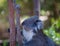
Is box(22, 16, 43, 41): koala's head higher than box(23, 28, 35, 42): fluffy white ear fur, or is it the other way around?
box(22, 16, 43, 41): koala's head

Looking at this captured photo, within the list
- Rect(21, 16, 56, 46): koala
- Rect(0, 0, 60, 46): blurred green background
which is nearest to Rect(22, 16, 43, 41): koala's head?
Rect(21, 16, 56, 46): koala

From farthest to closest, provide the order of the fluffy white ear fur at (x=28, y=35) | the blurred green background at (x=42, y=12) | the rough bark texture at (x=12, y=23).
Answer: the blurred green background at (x=42, y=12) < the fluffy white ear fur at (x=28, y=35) < the rough bark texture at (x=12, y=23)

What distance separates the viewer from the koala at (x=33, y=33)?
2.98 feet

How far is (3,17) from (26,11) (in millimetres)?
252

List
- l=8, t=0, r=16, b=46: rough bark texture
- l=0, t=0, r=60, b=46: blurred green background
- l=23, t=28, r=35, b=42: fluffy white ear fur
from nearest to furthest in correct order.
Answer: l=8, t=0, r=16, b=46: rough bark texture, l=23, t=28, r=35, b=42: fluffy white ear fur, l=0, t=0, r=60, b=46: blurred green background

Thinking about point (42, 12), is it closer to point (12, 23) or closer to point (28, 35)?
point (28, 35)

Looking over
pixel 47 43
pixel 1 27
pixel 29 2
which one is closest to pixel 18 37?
pixel 47 43

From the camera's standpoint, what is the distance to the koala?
0.91 meters

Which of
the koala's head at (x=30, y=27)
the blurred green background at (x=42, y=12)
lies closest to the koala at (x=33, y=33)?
the koala's head at (x=30, y=27)

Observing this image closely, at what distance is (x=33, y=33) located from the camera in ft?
3.21

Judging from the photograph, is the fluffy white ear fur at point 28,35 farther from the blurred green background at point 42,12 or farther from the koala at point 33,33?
the blurred green background at point 42,12

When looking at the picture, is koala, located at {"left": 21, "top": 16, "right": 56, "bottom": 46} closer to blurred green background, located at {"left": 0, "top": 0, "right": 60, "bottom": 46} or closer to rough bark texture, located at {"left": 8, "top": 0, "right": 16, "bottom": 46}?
rough bark texture, located at {"left": 8, "top": 0, "right": 16, "bottom": 46}

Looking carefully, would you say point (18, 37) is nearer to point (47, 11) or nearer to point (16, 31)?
point (16, 31)

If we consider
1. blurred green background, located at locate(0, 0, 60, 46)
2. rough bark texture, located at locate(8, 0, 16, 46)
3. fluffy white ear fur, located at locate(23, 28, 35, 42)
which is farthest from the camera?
blurred green background, located at locate(0, 0, 60, 46)
